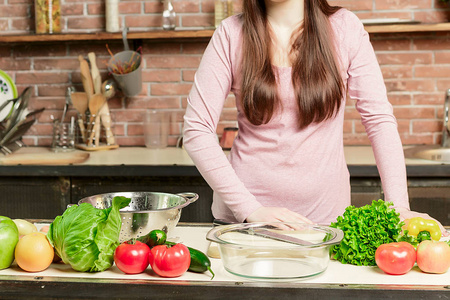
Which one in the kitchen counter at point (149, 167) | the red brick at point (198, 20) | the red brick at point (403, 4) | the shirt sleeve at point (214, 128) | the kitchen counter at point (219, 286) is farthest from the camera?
the red brick at point (198, 20)

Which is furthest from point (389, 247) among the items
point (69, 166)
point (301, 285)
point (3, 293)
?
point (69, 166)

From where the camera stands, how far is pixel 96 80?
3059 mm

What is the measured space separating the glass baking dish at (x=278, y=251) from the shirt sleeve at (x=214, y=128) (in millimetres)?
236

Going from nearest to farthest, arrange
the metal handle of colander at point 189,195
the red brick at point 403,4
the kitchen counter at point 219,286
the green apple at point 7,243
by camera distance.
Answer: the kitchen counter at point 219,286 → the green apple at point 7,243 → the metal handle of colander at point 189,195 → the red brick at point 403,4

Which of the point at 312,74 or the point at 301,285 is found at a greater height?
the point at 312,74

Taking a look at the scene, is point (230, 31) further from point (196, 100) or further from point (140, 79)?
point (140, 79)

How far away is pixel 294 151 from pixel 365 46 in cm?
36

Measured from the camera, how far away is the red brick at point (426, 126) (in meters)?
3.06

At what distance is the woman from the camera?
156cm

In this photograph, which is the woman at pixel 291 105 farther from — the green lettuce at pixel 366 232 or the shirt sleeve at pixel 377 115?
the green lettuce at pixel 366 232

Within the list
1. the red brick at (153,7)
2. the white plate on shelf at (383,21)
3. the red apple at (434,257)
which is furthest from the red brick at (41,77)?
the red apple at (434,257)

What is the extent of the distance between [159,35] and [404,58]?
1263 mm

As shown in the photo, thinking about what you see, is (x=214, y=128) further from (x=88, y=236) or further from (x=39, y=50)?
(x=39, y=50)

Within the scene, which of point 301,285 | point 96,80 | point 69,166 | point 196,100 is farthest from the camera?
point 96,80
